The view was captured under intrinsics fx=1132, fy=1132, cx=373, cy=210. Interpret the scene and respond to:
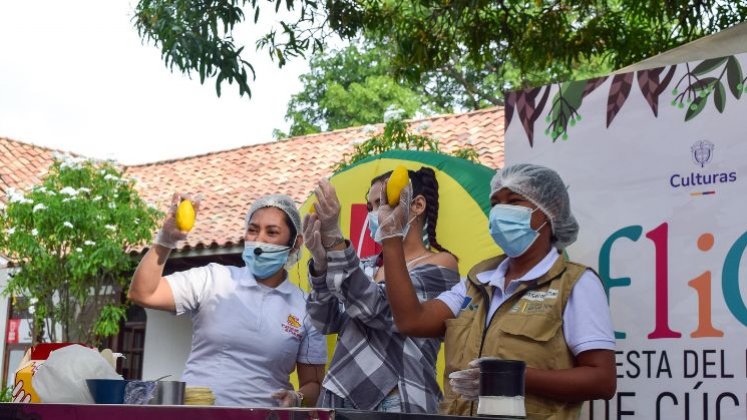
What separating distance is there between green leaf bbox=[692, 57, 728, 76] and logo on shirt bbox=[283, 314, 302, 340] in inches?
61.7

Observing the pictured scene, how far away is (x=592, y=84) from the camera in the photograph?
385cm

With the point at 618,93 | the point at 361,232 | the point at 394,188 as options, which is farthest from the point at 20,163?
the point at 394,188

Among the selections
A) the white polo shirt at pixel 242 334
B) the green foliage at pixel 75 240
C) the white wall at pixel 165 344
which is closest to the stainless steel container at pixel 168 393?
the white polo shirt at pixel 242 334

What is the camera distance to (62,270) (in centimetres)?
1242

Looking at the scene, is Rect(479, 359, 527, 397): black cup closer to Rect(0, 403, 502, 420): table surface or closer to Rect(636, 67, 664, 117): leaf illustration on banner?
Rect(0, 403, 502, 420): table surface

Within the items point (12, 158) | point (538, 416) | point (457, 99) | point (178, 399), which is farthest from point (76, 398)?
point (457, 99)

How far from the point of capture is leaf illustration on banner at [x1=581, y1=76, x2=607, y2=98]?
3832 mm

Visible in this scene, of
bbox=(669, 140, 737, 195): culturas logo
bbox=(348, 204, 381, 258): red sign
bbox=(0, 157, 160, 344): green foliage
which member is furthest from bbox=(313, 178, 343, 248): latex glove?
bbox=(0, 157, 160, 344): green foliage

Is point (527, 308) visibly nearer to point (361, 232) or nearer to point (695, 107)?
point (695, 107)

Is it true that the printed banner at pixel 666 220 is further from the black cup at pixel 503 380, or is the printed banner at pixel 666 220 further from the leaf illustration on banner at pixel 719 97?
the black cup at pixel 503 380

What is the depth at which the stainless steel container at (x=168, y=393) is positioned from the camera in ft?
8.02

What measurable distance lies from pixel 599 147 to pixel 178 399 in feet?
6.19

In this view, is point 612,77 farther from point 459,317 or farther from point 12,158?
point 12,158

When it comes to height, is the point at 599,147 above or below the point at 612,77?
below
